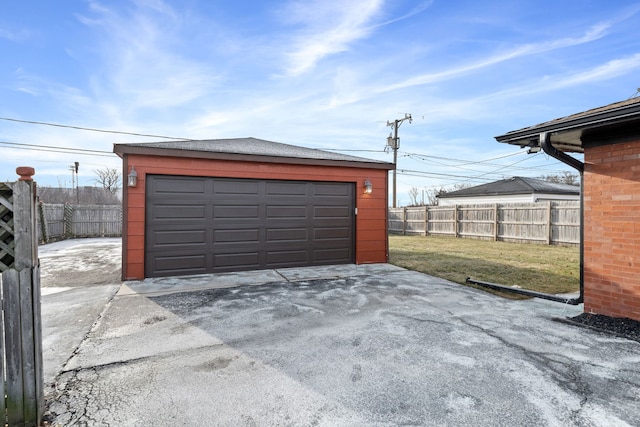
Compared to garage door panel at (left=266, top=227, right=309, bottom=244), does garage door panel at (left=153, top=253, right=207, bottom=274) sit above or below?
below

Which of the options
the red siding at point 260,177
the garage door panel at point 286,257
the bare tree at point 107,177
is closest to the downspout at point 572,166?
the red siding at point 260,177

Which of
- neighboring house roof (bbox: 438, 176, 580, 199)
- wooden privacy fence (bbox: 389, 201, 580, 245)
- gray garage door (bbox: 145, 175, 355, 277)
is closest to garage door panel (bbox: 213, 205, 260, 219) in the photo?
gray garage door (bbox: 145, 175, 355, 277)

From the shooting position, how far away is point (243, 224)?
6531mm

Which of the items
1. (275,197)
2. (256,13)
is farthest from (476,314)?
(256,13)

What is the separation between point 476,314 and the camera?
12.6 ft

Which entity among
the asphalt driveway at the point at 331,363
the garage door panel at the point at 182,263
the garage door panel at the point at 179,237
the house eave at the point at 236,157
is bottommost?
the asphalt driveway at the point at 331,363

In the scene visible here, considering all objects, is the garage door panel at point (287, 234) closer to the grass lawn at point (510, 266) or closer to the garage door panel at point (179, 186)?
the garage door panel at point (179, 186)

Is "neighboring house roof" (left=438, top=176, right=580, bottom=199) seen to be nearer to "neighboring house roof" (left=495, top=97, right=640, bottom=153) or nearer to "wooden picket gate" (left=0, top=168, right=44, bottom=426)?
"neighboring house roof" (left=495, top=97, right=640, bottom=153)

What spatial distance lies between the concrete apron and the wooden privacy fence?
357 inches

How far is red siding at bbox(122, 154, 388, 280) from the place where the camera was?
571cm

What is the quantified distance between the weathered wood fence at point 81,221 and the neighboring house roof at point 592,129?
16089 millimetres

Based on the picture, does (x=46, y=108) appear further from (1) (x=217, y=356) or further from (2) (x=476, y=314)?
(2) (x=476, y=314)

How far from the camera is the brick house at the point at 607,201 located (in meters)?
3.35

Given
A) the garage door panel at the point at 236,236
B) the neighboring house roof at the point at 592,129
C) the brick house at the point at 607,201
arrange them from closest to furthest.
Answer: the neighboring house roof at the point at 592,129
the brick house at the point at 607,201
the garage door panel at the point at 236,236
